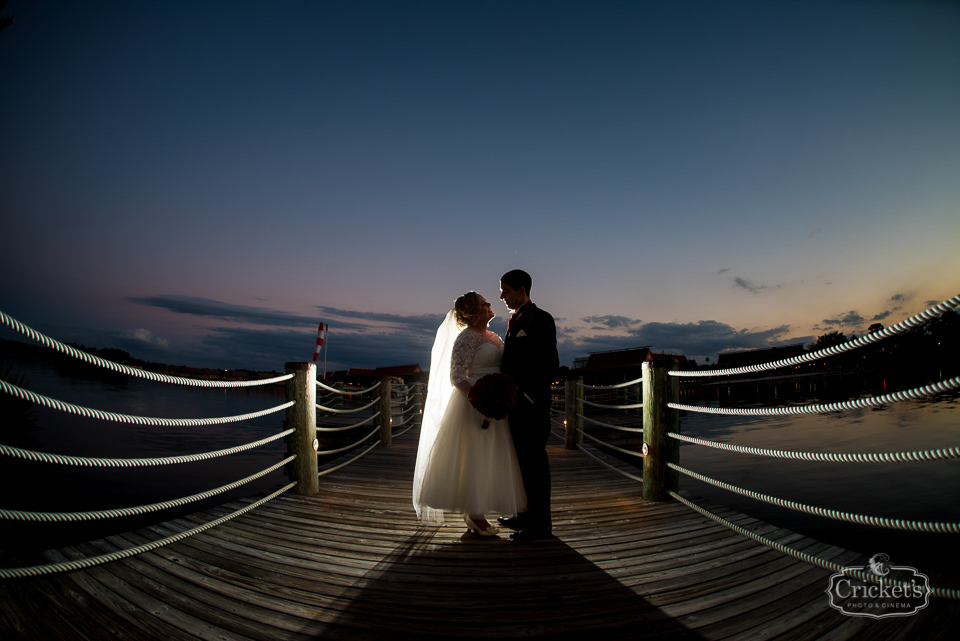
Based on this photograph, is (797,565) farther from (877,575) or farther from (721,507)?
(721,507)

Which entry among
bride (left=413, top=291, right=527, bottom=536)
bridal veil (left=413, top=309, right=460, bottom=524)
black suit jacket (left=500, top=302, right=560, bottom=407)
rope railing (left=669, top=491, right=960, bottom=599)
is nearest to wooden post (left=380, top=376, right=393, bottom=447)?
bridal veil (left=413, top=309, right=460, bottom=524)

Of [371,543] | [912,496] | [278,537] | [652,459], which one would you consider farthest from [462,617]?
[912,496]

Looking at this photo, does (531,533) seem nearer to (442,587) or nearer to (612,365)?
(442,587)

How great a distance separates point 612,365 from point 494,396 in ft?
107

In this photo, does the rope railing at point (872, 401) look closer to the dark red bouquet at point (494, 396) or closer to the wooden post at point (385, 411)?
the dark red bouquet at point (494, 396)

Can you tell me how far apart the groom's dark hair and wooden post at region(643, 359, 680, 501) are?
4.56 feet

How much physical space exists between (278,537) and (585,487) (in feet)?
8.99

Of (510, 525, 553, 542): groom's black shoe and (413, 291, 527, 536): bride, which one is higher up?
(413, 291, 527, 536): bride

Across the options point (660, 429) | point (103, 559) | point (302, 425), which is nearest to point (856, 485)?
point (660, 429)

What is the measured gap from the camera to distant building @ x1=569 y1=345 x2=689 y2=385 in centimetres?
3170

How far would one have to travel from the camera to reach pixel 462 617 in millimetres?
1842

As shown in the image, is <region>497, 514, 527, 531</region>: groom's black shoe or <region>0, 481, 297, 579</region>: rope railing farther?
<region>497, 514, 527, 531</region>: groom's black shoe

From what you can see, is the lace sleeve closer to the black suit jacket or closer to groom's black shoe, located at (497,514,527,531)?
the black suit jacket

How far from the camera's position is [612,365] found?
3331 centimetres
